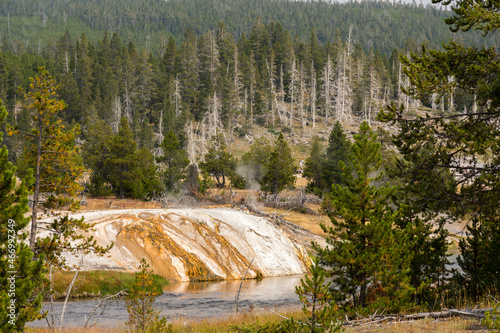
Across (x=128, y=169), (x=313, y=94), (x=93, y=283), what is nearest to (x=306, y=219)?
(x=128, y=169)

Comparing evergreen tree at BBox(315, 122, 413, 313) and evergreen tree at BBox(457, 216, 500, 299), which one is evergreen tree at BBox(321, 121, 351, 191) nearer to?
evergreen tree at BBox(457, 216, 500, 299)

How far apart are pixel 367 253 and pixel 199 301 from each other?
11.1 metres

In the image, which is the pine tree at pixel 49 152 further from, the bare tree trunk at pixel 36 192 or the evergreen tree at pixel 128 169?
the evergreen tree at pixel 128 169

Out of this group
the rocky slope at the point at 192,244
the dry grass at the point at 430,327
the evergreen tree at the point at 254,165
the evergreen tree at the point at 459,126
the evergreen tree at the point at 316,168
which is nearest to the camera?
the dry grass at the point at 430,327

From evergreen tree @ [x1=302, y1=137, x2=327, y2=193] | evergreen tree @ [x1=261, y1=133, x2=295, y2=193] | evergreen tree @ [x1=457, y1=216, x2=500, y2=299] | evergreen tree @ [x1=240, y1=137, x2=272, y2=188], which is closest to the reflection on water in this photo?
evergreen tree @ [x1=457, y1=216, x2=500, y2=299]

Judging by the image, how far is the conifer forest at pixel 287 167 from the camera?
42.3 ft

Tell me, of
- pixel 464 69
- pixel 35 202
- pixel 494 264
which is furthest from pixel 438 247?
pixel 35 202

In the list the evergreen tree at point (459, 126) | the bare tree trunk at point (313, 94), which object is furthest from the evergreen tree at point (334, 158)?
the bare tree trunk at point (313, 94)

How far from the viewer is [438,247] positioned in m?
15.7

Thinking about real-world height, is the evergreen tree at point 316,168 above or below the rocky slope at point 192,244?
above

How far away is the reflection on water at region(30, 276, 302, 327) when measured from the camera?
18.5 m

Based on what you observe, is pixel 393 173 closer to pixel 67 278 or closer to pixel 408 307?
pixel 408 307

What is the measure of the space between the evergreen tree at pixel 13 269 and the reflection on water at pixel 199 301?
7649 millimetres

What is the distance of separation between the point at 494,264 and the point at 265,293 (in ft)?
42.0
